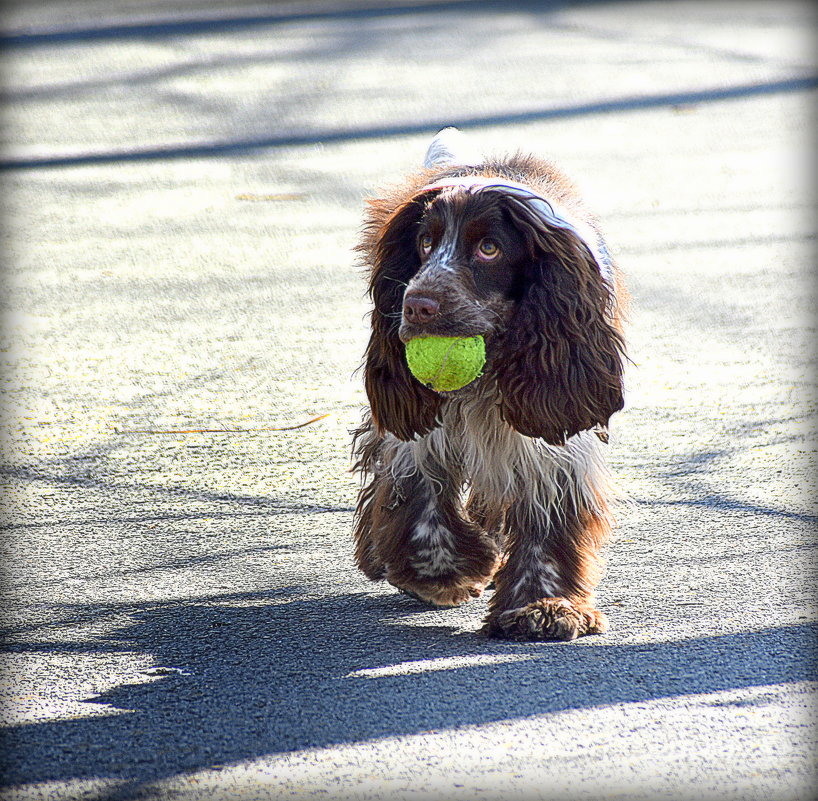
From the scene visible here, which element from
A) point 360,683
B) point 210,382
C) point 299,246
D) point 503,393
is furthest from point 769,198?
point 360,683

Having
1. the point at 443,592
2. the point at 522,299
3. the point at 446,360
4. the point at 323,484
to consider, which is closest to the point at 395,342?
the point at 446,360

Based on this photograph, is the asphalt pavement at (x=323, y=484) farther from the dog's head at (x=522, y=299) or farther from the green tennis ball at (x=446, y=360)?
the green tennis ball at (x=446, y=360)

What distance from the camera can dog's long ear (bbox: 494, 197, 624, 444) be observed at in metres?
3.68

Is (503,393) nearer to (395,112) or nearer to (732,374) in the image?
(732,374)

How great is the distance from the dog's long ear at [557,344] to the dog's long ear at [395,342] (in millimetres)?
277

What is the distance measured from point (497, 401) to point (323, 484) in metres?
1.30

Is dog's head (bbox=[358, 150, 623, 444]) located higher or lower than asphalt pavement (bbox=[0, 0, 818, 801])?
higher

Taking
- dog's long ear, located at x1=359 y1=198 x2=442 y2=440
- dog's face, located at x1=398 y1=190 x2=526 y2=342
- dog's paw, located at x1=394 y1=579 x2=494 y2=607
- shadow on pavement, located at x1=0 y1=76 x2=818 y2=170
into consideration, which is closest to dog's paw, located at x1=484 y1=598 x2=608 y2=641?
dog's paw, located at x1=394 y1=579 x2=494 y2=607

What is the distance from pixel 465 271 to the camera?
3654 mm

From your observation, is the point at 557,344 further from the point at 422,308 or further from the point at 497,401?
the point at 422,308

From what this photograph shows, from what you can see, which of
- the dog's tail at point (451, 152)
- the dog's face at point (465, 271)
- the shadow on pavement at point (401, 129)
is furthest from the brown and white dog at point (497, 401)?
the shadow on pavement at point (401, 129)

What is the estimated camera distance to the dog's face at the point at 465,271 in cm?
360

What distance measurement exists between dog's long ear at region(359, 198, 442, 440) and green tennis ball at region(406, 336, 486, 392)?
5.4 inches

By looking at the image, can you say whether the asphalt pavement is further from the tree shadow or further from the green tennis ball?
the green tennis ball
